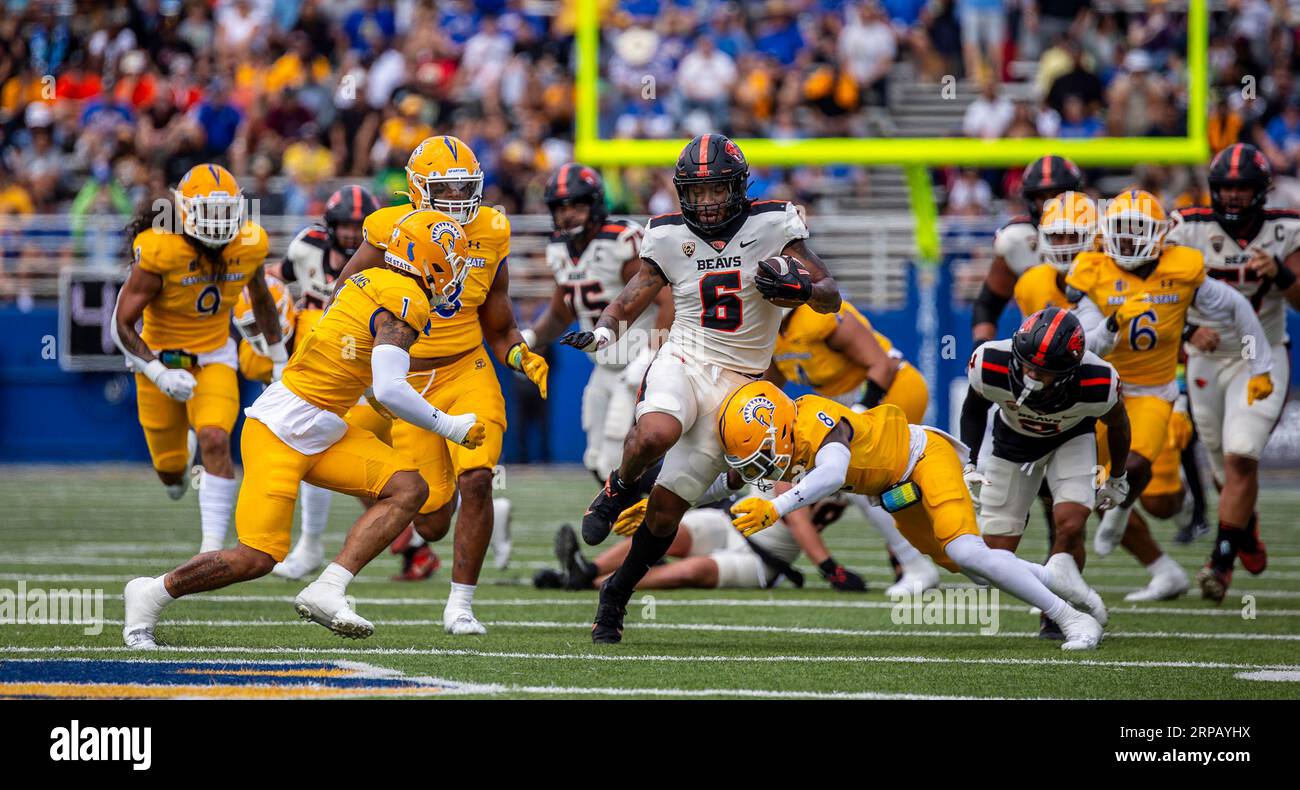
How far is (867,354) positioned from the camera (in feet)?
27.6

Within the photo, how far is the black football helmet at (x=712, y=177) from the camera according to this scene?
653 centimetres

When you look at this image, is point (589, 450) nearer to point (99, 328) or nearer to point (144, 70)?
point (99, 328)

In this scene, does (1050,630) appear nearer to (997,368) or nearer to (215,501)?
(997,368)

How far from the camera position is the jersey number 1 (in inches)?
264

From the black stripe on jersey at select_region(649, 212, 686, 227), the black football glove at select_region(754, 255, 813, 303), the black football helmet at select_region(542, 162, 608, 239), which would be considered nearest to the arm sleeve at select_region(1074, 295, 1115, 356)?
the black football glove at select_region(754, 255, 813, 303)

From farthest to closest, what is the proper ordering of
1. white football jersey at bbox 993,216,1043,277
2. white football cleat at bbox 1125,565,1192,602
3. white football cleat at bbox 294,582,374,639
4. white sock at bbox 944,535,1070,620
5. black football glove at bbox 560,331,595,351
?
white football jersey at bbox 993,216,1043,277 → white football cleat at bbox 1125,565,1192,602 → black football glove at bbox 560,331,595,351 → white sock at bbox 944,535,1070,620 → white football cleat at bbox 294,582,374,639

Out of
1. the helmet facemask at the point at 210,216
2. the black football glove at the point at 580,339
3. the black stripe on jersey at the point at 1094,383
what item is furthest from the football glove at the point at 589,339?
the helmet facemask at the point at 210,216

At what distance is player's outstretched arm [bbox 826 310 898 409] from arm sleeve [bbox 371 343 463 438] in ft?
9.50

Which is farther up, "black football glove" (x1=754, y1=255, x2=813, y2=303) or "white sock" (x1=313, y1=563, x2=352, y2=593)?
"black football glove" (x1=754, y1=255, x2=813, y2=303)

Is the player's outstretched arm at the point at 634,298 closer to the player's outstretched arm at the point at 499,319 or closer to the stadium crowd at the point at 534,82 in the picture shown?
the player's outstretched arm at the point at 499,319

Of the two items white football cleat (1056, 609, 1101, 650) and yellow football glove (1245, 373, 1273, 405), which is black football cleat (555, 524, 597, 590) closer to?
white football cleat (1056, 609, 1101, 650)

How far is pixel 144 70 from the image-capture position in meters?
19.1

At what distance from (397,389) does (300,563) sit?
309cm

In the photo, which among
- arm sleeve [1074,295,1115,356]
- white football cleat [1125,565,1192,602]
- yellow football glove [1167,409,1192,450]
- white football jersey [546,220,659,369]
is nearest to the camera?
arm sleeve [1074,295,1115,356]
